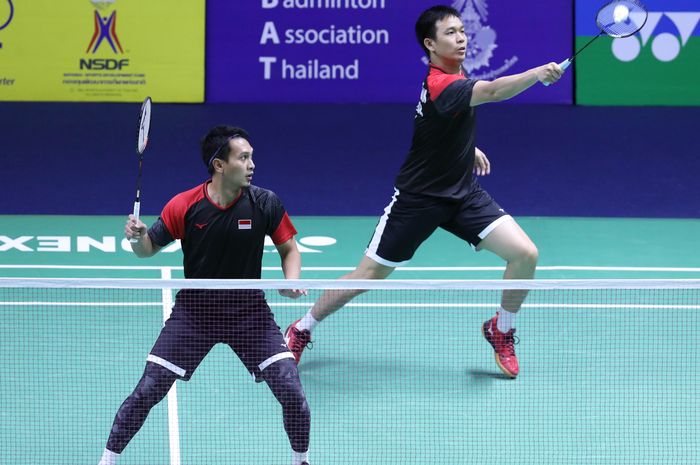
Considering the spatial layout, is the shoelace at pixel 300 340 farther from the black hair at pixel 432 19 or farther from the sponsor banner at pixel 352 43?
the sponsor banner at pixel 352 43

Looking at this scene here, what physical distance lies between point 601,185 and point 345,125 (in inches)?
99.3

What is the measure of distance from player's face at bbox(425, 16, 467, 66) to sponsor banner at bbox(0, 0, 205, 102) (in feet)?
19.3

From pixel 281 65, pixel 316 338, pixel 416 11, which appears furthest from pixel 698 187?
pixel 316 338

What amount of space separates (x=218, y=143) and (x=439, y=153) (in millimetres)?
1605

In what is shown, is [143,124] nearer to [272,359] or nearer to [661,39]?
[272,359]

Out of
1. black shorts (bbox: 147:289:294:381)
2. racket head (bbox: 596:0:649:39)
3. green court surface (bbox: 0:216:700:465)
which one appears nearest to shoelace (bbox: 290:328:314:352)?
green court surface (bbox: 0:216:700:465)

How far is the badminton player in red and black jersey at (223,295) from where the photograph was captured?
5621 mm

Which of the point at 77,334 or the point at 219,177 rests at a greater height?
the point at 219,177

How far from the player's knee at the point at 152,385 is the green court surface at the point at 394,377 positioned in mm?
577

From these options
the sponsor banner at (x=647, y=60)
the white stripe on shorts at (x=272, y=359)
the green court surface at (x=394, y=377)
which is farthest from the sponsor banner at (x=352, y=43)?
the white stripe on shorts at (x=272, y=359)

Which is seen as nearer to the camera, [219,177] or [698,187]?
[219,177]

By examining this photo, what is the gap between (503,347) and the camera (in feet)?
23.6

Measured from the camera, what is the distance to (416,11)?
12.4 m

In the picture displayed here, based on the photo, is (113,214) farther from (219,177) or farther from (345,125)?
(219,177)
